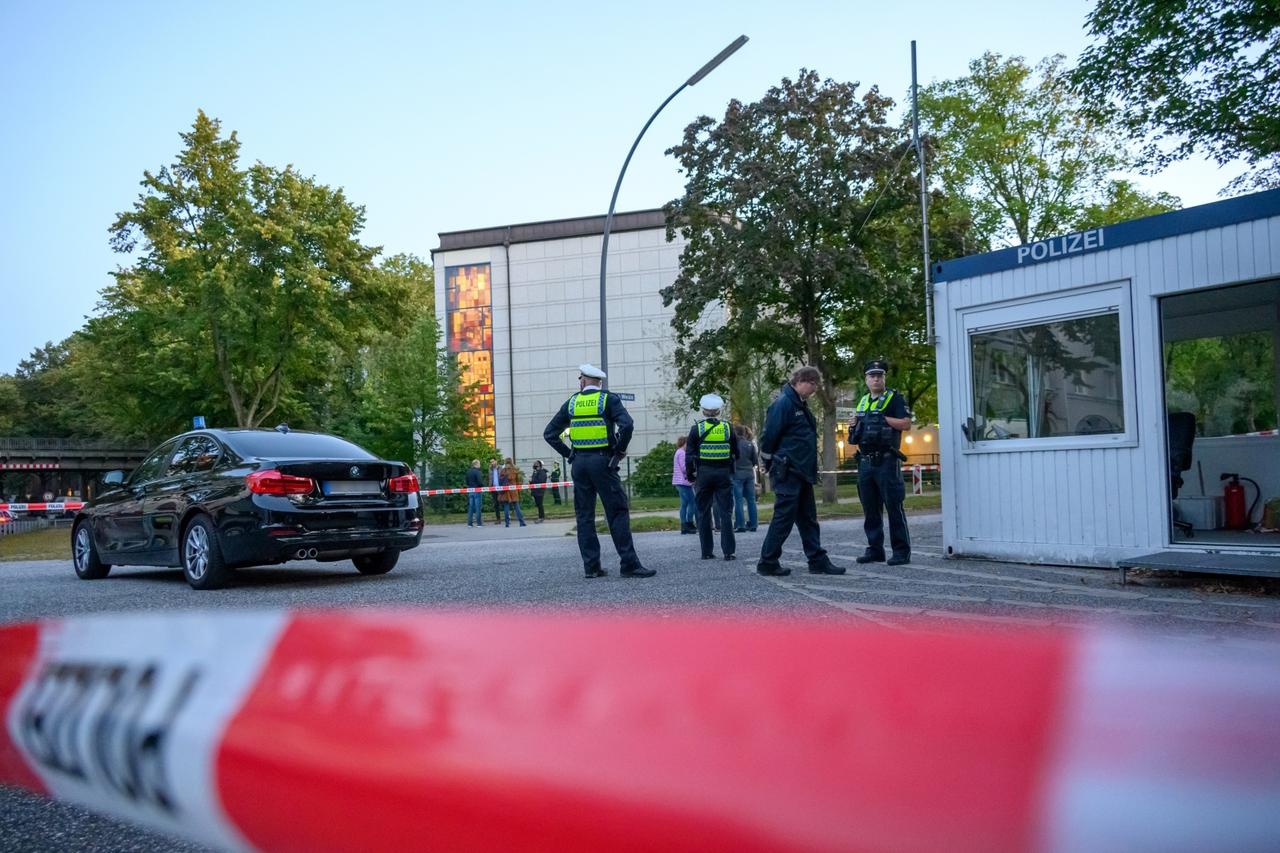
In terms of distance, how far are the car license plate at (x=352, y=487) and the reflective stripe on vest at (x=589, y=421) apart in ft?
5.95

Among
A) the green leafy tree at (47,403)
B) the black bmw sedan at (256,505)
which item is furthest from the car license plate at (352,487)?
the green leafy tree at (47,403)

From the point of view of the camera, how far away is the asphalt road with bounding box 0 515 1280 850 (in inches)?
197

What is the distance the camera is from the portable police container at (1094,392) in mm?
7531

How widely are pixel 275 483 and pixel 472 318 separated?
47446mm

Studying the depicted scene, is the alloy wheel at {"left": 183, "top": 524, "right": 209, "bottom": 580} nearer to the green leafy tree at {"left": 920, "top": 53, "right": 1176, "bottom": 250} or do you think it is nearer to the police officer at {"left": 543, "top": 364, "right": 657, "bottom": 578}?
the police officer at {"left": 543, "top": 364, "right": 657, "bottom": 578}

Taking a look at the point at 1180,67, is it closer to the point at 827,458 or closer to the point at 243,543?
the point at 827,458

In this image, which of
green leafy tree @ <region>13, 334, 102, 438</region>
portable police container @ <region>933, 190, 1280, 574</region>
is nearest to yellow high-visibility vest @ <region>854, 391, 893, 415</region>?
portable police container @ <region>933, 190, 1280, 574</region>

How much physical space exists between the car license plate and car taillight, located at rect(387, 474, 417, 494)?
0.13m

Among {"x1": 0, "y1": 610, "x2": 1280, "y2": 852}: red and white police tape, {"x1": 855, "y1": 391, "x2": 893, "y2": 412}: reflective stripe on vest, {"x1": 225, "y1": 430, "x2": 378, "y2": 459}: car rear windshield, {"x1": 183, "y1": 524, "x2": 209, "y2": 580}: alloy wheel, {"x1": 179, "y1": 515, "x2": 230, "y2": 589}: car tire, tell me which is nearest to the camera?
{"x1": 0, "y1": 610, "x2": 1280, "y2": 852}: red and white police tape

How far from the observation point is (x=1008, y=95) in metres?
34.6

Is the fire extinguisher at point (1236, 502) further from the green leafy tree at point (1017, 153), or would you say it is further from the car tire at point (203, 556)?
the green leafy tree at point (1017, 153)

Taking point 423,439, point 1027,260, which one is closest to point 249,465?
point 1027,260

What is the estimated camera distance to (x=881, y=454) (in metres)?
9.12

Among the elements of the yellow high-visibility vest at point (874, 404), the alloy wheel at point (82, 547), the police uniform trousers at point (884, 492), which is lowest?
the alloy wheel at point (82, 547)
